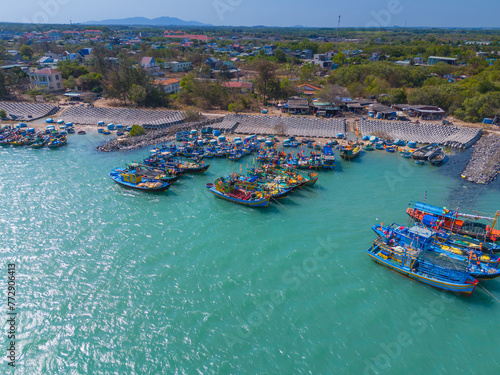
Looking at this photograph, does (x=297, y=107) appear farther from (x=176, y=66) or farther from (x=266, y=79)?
(x=176, y=66)

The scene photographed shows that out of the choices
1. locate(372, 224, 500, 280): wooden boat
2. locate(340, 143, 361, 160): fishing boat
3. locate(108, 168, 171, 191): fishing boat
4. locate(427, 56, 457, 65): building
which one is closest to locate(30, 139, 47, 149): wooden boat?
locate(108, 168, 171, 191): fishing boat

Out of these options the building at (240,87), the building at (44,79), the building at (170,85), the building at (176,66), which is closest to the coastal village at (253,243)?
the building at (240,87)

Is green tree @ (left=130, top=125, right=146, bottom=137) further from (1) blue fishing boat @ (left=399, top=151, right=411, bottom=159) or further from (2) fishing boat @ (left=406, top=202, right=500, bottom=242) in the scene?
(2) fishing boat @ (left=406, top=202, right=500, bottom=242)

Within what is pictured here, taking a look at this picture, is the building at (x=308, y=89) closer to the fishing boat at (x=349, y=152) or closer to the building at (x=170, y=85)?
the building at (x=170, y=85)

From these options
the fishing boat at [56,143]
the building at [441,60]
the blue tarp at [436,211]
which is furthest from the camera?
the building at [441,60]

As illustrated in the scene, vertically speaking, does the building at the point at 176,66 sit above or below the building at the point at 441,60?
below

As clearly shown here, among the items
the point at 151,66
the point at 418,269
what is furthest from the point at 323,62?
the point at 418,269
